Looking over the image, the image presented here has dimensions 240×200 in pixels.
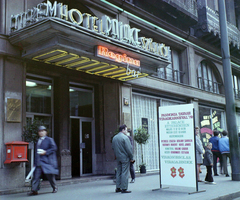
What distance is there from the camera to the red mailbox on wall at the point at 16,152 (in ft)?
28.2

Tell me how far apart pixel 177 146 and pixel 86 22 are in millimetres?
4782

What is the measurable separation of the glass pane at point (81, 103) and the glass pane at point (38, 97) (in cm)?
117

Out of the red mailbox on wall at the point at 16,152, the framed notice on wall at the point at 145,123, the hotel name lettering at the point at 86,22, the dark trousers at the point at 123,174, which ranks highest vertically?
the hotel name lettering at the point at 86,22

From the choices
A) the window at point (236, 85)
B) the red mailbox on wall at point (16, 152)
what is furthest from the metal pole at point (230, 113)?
the window at point (236, 85)

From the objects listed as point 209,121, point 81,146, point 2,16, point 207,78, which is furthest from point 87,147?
point 207,78

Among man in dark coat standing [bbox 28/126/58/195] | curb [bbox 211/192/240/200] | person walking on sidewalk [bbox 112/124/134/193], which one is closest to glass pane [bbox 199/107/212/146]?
curb [bbox 211/192/240/200]

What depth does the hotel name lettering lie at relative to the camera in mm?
8508

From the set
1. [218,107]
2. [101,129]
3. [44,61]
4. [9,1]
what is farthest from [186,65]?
[9,1]

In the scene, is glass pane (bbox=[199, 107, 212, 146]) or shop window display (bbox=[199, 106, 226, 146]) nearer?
glass pane (bbox=[199, 107, 212, 146])

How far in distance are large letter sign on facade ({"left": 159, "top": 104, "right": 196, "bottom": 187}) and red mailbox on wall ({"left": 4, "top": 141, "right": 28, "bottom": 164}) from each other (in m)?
4.09

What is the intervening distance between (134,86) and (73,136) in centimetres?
380

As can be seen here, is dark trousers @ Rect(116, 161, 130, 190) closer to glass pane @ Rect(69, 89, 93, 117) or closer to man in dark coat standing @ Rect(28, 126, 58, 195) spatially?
man in dark coat standing @ Rect(28, 126, 58, 195)

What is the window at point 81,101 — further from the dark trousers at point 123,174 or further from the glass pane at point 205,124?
the glass pane at point 205,124

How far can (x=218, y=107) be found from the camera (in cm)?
2100
